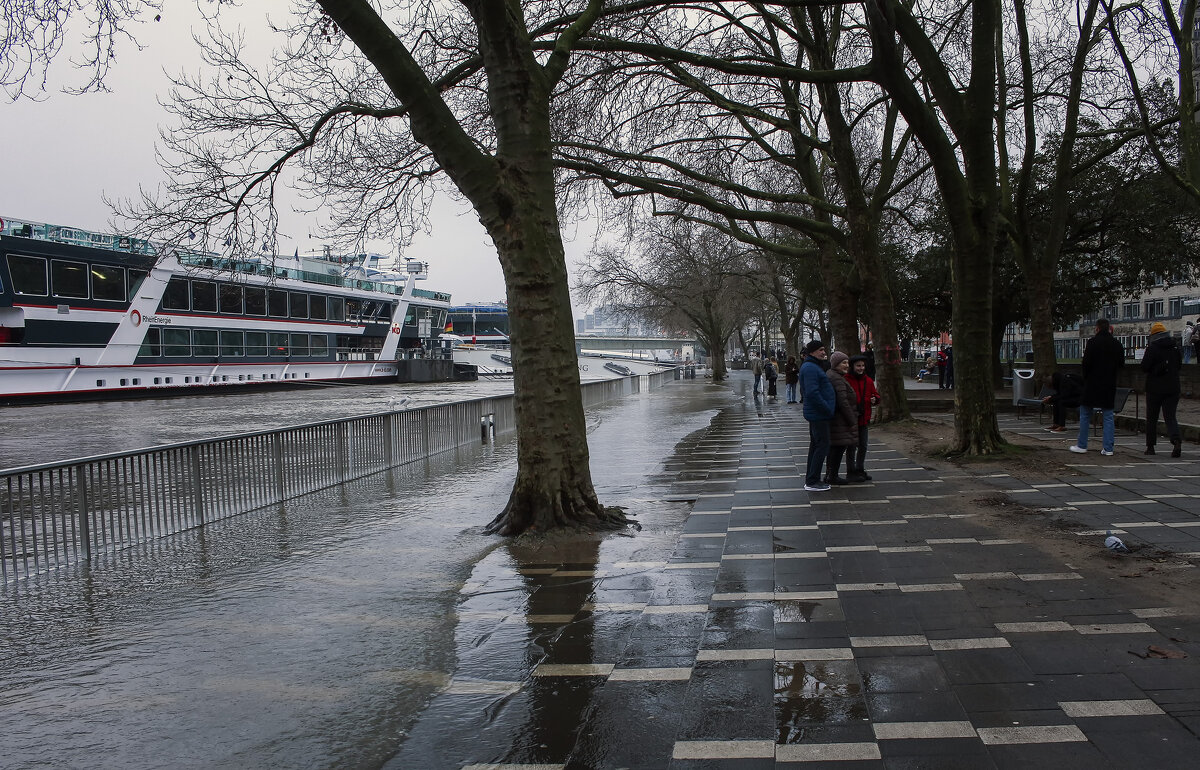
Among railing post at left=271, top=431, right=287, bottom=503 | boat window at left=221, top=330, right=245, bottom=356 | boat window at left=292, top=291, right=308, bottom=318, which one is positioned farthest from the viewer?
boat window at left=292, top=291, right=308, bottom=318

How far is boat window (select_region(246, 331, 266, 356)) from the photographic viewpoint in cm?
4675

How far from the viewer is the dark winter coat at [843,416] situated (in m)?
9.21

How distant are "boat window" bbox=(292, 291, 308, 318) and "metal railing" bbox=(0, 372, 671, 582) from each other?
40648mm

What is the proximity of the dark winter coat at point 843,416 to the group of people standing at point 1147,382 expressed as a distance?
3.40m

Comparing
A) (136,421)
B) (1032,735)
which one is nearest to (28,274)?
(136,421)

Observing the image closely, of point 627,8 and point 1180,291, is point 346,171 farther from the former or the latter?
point 1180,291

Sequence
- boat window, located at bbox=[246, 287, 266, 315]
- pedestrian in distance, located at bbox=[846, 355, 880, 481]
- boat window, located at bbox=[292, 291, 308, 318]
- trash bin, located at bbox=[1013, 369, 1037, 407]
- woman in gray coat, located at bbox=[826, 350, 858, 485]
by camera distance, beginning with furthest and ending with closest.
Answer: boat window, located at bbox=[292, 291, 308, 318], boat window, located at bbox=[246, 287, 266, 315], trash bin, located at bbox=[1013, 369, 1037, 407], pedestrian in distance, located at bbox=[846, 355, 880, 481], woman in gray coat, located at bbox=[826, 350, 858, 485]

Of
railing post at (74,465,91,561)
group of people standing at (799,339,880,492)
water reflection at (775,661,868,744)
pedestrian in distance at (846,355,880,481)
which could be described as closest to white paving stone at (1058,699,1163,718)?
water reflection at (775,661,868,744)

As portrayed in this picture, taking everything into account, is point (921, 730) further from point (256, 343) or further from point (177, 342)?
point (256, 343)

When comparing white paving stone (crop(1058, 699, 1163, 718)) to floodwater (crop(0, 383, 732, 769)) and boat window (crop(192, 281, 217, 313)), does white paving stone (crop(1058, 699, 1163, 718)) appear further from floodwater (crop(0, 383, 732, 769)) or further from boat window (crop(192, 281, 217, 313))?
boat window (crop(192, 281, 217, 313))

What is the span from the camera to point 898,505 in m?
8.21

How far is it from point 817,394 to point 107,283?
38537 millimetres

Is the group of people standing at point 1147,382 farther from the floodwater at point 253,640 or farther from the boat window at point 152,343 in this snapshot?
the boat window at point 152,343

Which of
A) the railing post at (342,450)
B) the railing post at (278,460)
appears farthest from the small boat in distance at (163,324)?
the railing post at (278,460)
